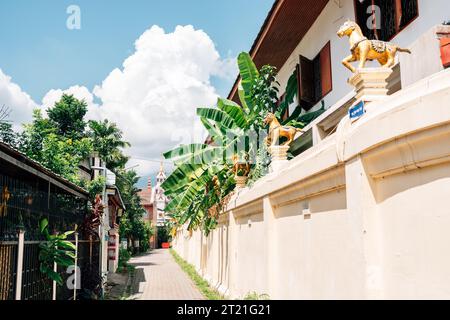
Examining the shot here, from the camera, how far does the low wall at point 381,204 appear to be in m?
2.76

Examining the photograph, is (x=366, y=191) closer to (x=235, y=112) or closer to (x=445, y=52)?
(x=445, y=52)

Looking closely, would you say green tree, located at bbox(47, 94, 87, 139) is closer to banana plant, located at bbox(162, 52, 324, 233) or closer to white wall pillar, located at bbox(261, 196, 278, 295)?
banana plant, located at bbox(162, 52, 324, 233)

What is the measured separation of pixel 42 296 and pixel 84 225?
465 centimetres

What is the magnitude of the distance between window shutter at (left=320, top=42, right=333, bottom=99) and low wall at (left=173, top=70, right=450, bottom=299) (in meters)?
4.29

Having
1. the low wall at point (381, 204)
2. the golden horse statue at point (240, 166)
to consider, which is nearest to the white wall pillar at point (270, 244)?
the low wall at point (381, 204)

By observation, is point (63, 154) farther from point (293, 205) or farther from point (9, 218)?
point (293, 205)

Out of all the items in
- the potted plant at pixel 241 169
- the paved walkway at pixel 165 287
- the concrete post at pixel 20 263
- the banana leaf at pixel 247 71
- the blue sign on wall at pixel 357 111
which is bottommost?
the paved walkway at pixel 165 287

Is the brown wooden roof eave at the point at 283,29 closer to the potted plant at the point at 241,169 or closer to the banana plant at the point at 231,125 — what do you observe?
the banana plant at the point at 231,125

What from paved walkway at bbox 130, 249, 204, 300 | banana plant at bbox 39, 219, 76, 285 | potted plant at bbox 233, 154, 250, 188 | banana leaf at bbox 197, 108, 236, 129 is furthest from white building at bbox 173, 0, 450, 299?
paved walkway at bbox 130, 249, 204, 300

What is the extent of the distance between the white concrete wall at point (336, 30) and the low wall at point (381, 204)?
223cm

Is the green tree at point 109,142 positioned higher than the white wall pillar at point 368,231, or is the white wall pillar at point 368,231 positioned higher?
the green tree at point 109,142

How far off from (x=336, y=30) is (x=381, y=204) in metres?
6.34

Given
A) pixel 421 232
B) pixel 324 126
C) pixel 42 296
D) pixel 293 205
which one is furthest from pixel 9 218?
pixel 324 126

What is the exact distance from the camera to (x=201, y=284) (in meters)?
16.2
